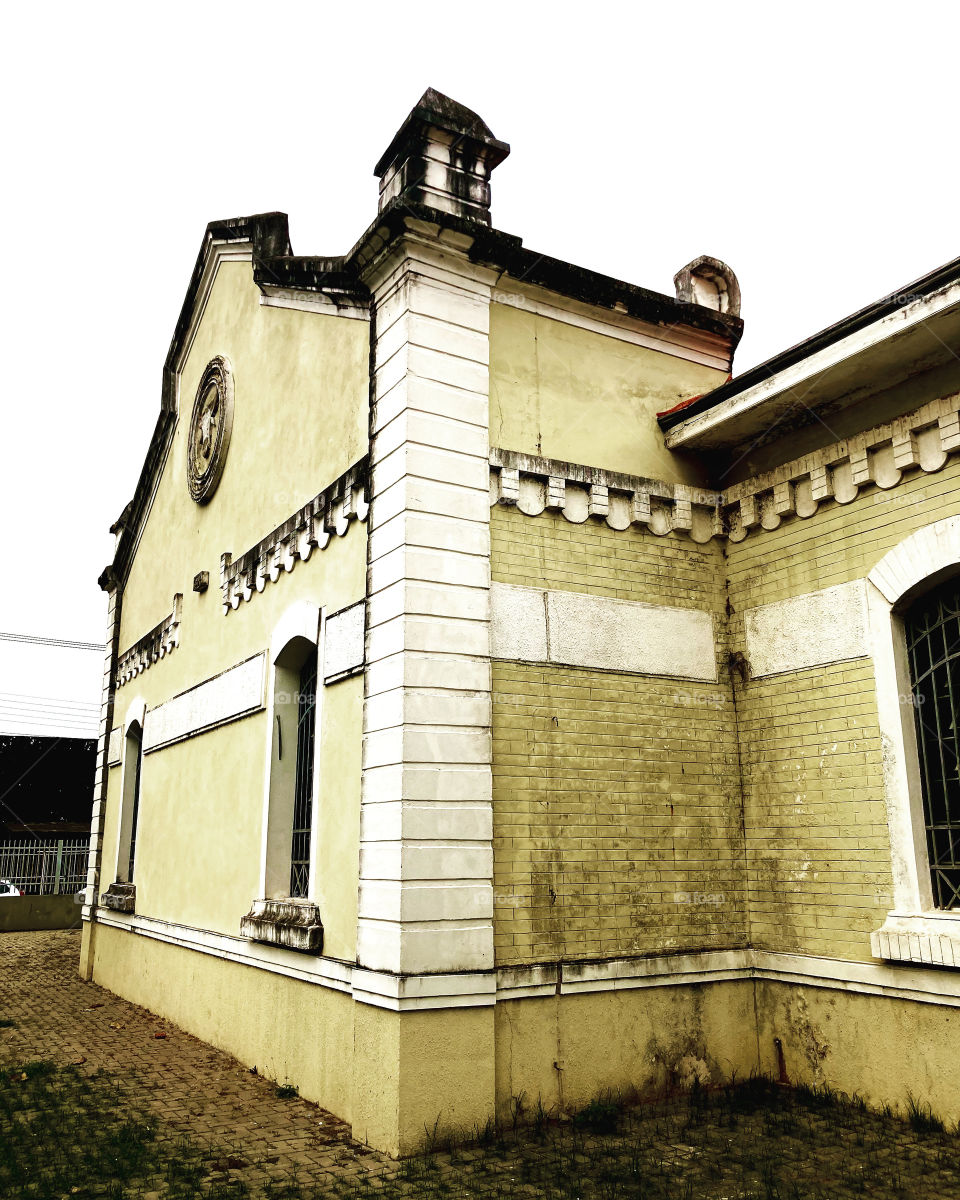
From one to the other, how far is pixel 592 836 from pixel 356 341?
169 inches

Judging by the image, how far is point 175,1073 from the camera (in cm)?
847

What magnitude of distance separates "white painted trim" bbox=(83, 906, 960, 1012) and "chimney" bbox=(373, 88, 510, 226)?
5.35 m

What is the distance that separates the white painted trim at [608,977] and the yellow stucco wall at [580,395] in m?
3.79

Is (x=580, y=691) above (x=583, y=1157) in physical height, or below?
above

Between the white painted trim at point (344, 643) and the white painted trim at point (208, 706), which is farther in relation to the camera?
the white painted trim at point (208, 706)

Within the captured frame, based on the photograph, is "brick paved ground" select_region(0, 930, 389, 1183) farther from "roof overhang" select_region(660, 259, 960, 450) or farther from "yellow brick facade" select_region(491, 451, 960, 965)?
"roof overhang" select_region(660, 259, 960, 450)

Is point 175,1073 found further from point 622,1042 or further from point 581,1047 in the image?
point 622,1042

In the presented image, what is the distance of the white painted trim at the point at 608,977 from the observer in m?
6.29

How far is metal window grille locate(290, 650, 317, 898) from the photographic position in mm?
8648

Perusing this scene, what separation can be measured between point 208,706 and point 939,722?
7.24 meters

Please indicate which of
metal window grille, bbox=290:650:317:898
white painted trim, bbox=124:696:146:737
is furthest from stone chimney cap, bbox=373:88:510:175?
white painted trim, bbox=124:696:146:737

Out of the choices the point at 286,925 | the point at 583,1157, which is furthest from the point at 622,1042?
the point at 286,925

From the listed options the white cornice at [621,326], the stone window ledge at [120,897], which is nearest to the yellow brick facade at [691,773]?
the white cornice at [621,326]

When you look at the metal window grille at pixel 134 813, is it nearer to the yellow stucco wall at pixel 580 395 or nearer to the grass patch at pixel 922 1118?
the yellow stucco wall at pixel 580 395
